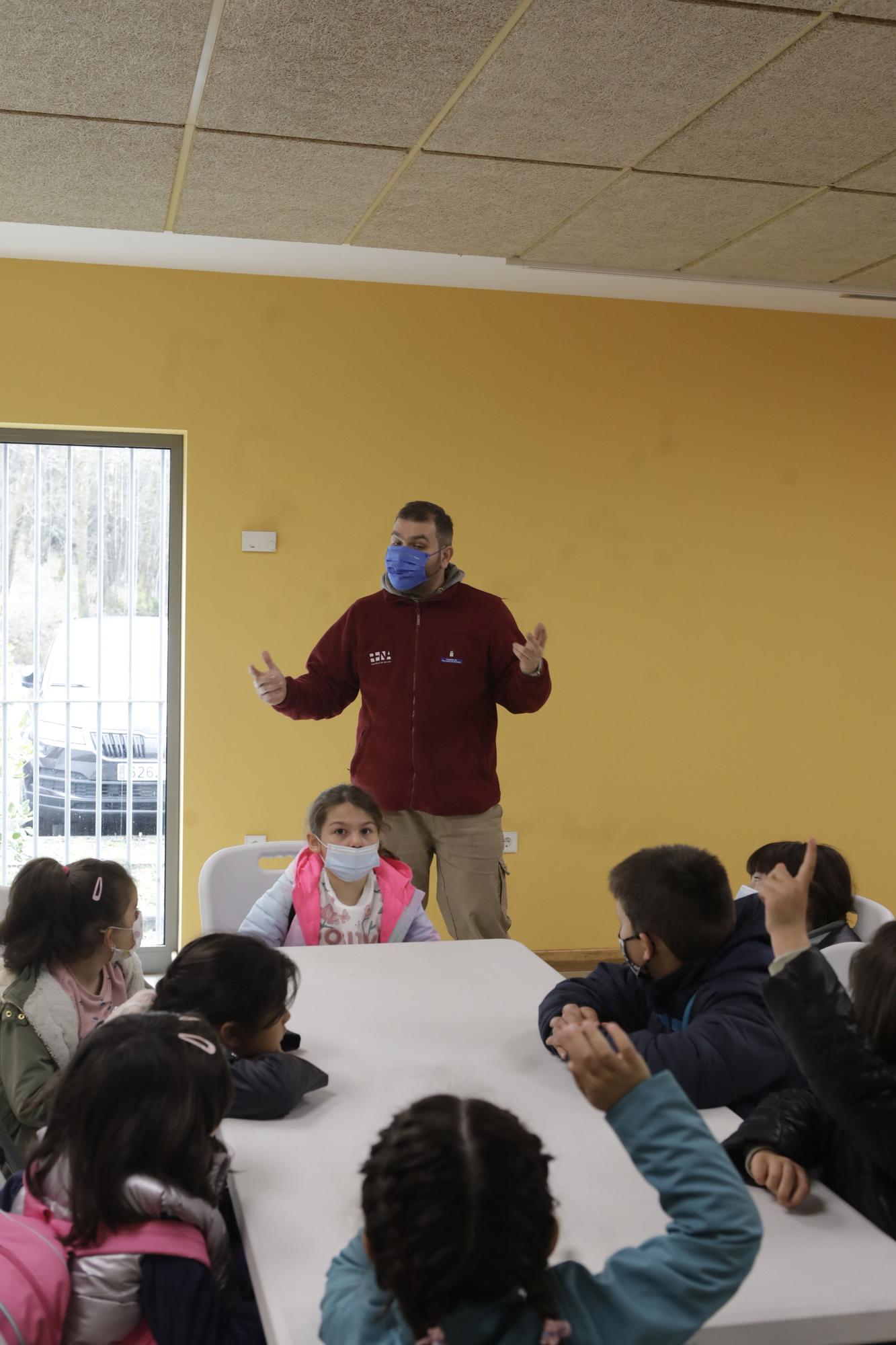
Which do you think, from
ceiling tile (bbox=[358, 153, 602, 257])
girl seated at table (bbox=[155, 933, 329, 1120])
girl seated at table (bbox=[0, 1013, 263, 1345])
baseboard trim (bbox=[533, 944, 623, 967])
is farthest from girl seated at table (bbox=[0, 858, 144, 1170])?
baseboard trim (bbox=[533, 944, 623, 967])

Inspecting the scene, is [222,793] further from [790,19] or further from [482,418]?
[790,19]

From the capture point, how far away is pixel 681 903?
180 cm

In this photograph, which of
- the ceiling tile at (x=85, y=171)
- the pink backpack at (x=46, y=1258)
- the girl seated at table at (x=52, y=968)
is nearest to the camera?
the pink backpack at (x=46, y=1258)

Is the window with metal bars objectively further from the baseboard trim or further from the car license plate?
the baseboard trim

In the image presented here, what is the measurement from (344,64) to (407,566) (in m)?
1.24

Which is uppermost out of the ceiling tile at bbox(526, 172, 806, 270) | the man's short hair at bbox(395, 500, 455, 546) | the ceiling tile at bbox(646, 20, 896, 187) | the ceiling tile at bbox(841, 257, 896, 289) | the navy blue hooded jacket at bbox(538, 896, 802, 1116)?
the ceiling tile at bbox(841, 257, 896, 289)

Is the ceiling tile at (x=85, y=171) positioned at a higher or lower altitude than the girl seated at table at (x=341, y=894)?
higher

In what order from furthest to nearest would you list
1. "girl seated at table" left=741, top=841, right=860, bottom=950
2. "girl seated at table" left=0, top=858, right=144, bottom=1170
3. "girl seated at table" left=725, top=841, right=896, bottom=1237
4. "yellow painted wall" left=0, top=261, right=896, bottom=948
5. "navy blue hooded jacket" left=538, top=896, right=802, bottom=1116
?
"yellow painted wall" left=0, top=261, right=896, bottom=948, "girl seated at table" left=741, top=841, right=860, bottom=950, "girl seated at table" left=0, top=858, right=144, bottom=1170, "navy blue hooded jacket" left=538, top=896, right=802, bottom=1116, "girl seated at table" left=725, top=841, right=896, bottom=1237

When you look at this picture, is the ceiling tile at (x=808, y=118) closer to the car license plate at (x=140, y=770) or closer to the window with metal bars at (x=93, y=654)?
the window with metal bars at (x=93, y=654)

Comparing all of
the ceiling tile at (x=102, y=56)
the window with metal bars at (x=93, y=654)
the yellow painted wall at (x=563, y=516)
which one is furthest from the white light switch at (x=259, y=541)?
the ceiling tile at (x=102, y=56)

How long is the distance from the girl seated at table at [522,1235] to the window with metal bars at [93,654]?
143 inches

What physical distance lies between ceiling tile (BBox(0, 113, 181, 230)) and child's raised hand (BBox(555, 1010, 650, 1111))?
2.53 meters

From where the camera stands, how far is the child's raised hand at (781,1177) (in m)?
1.33

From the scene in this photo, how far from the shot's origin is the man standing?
3.32m
